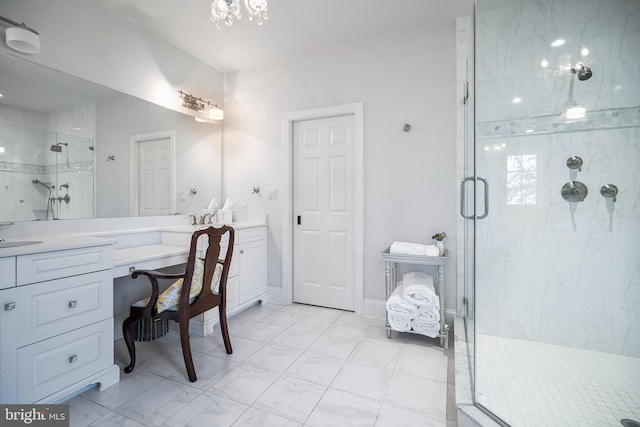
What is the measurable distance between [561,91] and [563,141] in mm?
333

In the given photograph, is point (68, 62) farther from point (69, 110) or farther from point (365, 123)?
point (365, 123)

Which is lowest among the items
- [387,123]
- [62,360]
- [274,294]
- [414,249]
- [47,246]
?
[274,294]

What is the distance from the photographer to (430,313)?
2.24 meters

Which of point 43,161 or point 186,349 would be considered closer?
point 186,349

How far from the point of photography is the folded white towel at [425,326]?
2248mm

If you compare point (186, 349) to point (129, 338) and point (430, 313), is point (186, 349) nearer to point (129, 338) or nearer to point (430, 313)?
point (129, 338)

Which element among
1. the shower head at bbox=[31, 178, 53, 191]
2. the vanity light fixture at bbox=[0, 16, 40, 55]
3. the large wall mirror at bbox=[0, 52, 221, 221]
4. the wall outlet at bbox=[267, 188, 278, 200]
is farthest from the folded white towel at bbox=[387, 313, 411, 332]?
the vanity light fixture at bbox=[0, 16, 40, 55]

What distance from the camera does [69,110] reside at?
2.10m

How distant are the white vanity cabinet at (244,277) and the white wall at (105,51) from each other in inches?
59.7

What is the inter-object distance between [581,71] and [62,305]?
11.1ft

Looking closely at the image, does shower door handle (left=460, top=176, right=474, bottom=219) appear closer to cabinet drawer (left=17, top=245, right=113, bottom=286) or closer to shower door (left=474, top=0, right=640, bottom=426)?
shower door (left=474, top=0, right=640, bottom=426)

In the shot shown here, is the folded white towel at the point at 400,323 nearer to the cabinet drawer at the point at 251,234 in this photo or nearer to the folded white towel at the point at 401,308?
the folded white towel at the point at 401,308

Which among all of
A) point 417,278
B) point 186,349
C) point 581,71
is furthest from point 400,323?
point 581,71

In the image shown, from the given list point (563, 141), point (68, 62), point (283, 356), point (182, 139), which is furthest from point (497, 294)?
point (68, 62)
